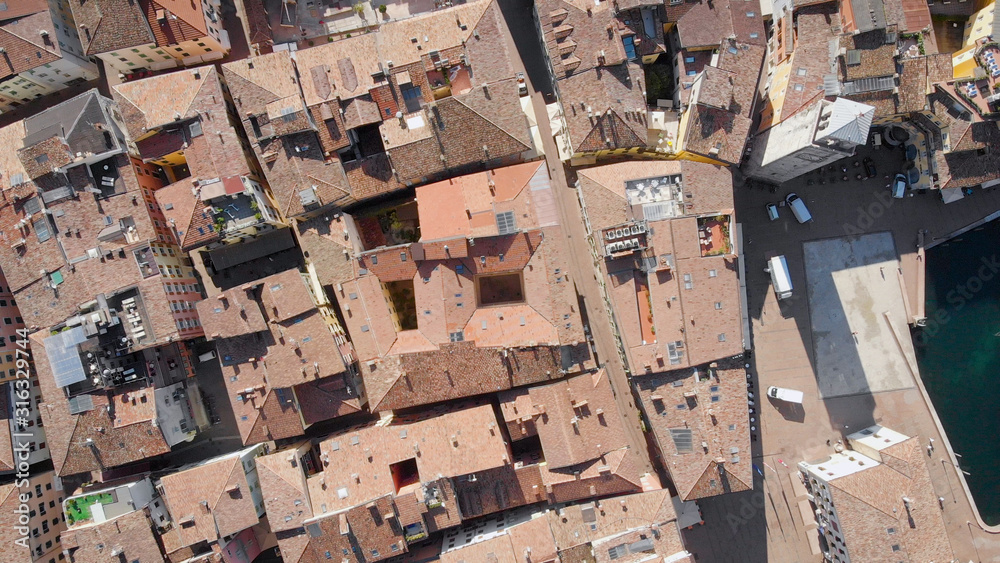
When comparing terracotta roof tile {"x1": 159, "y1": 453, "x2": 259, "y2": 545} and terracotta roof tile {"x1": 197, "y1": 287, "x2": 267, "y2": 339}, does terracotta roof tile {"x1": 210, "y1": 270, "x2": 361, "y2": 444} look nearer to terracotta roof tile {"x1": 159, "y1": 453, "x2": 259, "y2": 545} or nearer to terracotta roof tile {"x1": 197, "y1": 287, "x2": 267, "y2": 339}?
terracotta roof tile {"x1": 197, "y1": 287, "x2": 267, "y2": 339}

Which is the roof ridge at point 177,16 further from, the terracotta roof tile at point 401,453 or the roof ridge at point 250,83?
the terracotta roof tile at point 401,453

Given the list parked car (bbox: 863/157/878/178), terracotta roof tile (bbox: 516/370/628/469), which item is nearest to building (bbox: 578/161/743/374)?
terracotta roof tile (bbox: 516/370/628/469)

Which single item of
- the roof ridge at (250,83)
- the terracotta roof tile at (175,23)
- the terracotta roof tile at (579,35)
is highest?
the terracotta roof tile at (175,23)

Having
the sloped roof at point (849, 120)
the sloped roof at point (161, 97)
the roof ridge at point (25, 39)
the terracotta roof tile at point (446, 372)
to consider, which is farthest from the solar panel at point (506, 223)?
the roof ridge at point (25, 39)

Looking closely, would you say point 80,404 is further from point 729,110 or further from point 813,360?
point 813,360

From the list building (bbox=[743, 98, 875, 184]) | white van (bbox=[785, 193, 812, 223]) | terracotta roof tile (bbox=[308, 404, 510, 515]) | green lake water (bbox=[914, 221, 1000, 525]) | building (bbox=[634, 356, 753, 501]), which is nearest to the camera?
building (bbox=[743, 98, 875, 184])
